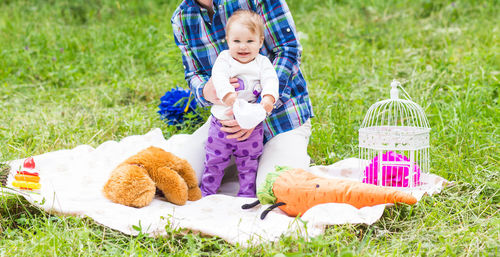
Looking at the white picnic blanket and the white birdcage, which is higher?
the white birdcage

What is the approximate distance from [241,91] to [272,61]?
331 millimetres

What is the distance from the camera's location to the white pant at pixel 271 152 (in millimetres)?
2619

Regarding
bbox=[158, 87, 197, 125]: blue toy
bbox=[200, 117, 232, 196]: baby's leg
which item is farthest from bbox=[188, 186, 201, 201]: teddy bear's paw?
bbox=[158, 87, 197, 125]: blue toy

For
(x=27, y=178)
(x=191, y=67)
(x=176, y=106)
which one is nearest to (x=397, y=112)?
(x=191, y=67)

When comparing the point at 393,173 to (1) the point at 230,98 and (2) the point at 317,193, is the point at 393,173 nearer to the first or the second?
(2) the point at 317,193

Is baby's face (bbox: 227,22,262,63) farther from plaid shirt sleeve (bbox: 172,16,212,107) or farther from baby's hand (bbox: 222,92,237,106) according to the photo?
plaid shirt sleeve (bbox: 172,16,212,107)

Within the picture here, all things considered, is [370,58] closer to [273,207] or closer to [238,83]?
[238,83]

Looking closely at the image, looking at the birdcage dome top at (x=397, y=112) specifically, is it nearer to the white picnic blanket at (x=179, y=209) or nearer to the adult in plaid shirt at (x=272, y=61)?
the white picnic blanket at (x=179, y=209)

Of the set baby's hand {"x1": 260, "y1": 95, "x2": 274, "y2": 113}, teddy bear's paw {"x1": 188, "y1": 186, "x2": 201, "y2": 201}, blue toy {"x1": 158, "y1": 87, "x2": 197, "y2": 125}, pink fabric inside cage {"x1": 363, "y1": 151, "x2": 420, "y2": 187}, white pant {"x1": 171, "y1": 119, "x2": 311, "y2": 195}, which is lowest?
teddy bear's paw {"x1": 188, "y1": 186, "x2": 201, "y2": 201}

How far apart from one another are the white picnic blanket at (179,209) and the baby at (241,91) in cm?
15

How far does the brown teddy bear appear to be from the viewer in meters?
2.41

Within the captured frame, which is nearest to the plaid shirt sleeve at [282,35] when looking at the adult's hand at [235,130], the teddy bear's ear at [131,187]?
the adult's hand at [235,130]

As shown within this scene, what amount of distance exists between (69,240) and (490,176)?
6.53 ft

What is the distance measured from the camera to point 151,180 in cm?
248
